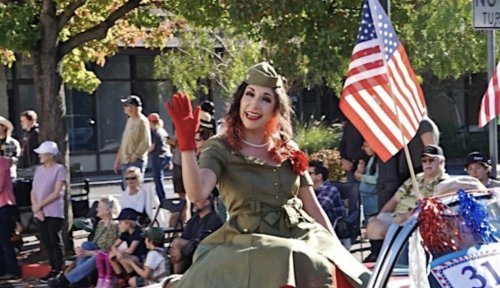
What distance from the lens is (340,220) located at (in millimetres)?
9812

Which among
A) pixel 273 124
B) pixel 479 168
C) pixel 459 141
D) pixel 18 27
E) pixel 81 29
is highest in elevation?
pixel 81 29

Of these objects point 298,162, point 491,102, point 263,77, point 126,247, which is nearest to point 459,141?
point 126,247

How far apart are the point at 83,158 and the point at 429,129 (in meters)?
18.1

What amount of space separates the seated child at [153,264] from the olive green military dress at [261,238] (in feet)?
14.3

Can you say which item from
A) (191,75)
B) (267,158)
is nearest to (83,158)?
(191,75)

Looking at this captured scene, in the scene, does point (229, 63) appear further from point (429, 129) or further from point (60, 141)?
point (429, 129)

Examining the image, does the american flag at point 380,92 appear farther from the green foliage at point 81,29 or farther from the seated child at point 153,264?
the green foliage at point 81,29

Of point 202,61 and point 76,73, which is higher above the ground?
point 202,61

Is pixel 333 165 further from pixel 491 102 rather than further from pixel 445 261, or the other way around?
pixel 445 261

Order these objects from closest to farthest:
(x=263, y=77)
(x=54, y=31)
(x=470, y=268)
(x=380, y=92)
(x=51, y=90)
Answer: (x=470, y=268), (x=263, y=77), (x=380, y=92), (x=54, y=31), (x=51, y=90)

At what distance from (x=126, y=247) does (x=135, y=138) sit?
483cm

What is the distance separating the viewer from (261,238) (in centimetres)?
489

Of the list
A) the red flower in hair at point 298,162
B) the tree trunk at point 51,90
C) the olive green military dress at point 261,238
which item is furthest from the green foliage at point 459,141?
the olive green military dress at point 261,238

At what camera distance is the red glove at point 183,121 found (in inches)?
179
